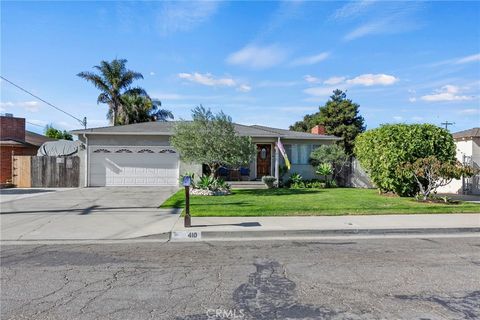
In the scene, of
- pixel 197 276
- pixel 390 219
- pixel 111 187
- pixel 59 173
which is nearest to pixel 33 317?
pixel 197 276

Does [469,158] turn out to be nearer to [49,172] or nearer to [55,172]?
[55,172]

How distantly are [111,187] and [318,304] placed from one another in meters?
18.1

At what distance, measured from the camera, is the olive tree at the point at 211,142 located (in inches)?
614

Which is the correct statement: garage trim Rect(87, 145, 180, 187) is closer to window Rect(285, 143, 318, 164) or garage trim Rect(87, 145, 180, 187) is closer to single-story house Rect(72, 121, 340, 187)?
single-story house Rect(72, 121, 340, 187)

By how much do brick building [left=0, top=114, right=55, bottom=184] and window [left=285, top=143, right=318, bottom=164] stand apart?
1705cm

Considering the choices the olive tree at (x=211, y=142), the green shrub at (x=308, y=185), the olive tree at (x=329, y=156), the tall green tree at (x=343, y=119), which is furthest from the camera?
the tall green tree at (x=343, y=119)

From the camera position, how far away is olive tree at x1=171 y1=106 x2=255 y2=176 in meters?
15.6

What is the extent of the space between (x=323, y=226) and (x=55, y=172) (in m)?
17.7

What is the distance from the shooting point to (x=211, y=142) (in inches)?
614

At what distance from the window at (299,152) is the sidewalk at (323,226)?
11992 millimetres

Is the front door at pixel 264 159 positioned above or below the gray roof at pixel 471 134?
below

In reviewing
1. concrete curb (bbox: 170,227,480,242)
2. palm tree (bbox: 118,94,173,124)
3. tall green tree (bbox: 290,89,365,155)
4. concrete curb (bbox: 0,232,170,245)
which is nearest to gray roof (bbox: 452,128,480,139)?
concrete curb (bbox: 170,227,480,242)

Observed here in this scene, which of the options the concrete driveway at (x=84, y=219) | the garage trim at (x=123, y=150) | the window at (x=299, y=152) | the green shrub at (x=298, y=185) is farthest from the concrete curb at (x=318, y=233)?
the window at (x=299, y=152)

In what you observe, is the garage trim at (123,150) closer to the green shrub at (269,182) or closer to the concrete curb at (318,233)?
the green shrub at (269,182)
